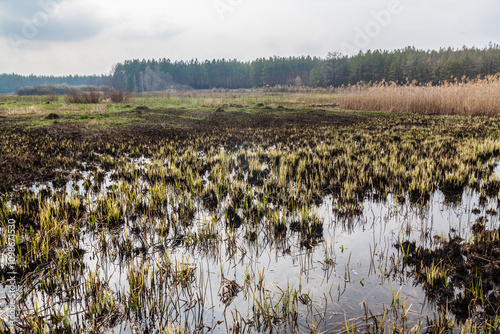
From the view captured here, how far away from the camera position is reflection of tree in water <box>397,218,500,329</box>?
2123mm

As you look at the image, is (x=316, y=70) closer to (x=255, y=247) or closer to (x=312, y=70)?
(x=312, y=70)

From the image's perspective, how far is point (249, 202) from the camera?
4.54 metres

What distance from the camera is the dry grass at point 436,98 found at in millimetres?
17234

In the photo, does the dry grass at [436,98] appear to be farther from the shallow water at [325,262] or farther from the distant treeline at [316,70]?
the distant treeline at [316,70]

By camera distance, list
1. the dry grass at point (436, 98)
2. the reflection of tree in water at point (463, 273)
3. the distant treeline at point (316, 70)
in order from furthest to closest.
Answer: the distant treeline at point (316, 70) → the dry grass at point (436, 98) → the reflection of tree in water at point (463, 273)

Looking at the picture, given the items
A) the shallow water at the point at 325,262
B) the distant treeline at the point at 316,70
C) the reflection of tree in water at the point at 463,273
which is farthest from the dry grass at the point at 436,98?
the distant treeline at the point at 316,70

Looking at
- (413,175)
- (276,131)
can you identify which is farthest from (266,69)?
(413,175)

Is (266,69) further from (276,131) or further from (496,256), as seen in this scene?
(496,256)

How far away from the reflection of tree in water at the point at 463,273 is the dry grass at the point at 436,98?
62.0ft

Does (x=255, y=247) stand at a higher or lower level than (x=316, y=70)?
lower

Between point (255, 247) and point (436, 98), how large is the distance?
21.5 meters

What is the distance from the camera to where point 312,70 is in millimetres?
100938

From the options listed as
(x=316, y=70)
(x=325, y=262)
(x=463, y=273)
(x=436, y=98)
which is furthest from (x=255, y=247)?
(x=316, y=70)

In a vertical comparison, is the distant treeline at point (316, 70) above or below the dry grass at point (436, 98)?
above
